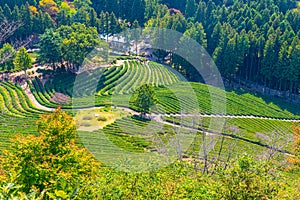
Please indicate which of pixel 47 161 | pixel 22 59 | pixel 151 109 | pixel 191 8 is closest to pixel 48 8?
pixel 22 59

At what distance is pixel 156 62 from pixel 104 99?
2235cm

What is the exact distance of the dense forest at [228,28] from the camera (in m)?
Result: 68.4

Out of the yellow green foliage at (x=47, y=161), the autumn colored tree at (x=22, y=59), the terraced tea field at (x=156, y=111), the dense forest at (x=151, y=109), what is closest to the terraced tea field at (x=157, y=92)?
the terraced tea field at (x=156, y=111)

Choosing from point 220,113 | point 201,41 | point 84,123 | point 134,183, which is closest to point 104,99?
point 84,123

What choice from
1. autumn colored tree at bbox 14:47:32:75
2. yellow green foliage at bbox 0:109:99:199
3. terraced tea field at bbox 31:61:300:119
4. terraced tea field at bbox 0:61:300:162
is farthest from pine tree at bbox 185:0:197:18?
yellow green foliage at bbox 0:109:99:199

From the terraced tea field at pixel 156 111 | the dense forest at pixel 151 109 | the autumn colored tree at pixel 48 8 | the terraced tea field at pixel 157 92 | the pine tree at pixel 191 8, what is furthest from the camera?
the pine tree at pixel 191 8

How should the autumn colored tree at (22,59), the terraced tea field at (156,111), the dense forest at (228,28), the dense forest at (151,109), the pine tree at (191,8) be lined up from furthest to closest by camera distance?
the pine tree at (191,8) < the dense forest at (228,28) < the autumn colored tree at (22,59) < the terraced tea field at (156,111) < the dense forest at (151,109)

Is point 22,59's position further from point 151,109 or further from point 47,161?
point 47,161

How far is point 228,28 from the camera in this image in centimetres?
→ 7381

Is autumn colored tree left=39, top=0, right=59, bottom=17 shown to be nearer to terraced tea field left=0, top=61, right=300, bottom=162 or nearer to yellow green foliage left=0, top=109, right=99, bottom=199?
terraced tea field left=0, top=61, right=300, bottom=162

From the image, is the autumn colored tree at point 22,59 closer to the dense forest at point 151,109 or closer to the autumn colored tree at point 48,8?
the dense forest at point 151,109

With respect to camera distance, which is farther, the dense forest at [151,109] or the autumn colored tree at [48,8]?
the autumn colored tree at [48,8]

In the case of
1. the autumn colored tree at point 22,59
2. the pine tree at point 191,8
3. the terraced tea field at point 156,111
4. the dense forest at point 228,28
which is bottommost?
the terraced tea field at point 156,111

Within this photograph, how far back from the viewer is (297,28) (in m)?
76.9
